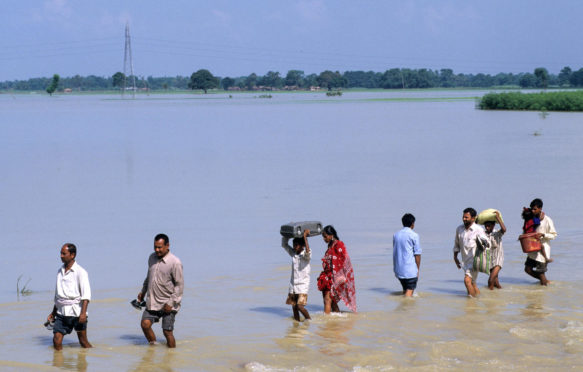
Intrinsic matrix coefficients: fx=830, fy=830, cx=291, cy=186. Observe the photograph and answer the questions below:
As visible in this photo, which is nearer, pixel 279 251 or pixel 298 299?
Answer: pixel 298 299

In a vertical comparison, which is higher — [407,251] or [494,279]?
[407,251]

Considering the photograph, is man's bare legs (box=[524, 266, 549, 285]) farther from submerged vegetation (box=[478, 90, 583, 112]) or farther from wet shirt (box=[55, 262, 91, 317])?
submerged vegetation (box=[478, 90, 583, 112])

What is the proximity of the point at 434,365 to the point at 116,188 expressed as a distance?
2211 centimetres

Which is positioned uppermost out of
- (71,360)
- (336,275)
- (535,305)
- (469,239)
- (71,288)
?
(469,239)

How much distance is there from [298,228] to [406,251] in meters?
2.33

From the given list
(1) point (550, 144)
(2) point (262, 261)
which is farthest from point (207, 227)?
(1) point (550, 144)

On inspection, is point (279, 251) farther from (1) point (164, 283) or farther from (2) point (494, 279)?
(1) point (164, 283)

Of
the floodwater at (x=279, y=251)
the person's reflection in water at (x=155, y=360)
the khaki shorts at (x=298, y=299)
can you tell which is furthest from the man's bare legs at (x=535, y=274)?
the person's reflection in water at (x=155, y=360)

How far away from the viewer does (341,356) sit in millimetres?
9578

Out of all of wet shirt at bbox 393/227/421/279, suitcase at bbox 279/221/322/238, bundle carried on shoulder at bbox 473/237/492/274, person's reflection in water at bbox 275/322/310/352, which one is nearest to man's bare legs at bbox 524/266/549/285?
bundle carried on shoulder at bbox 473/237/492/274

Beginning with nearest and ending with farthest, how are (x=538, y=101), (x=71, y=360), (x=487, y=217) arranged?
1. (x=71, y=360)
2. (x=487, y=217)
3. (x=538, y=101)

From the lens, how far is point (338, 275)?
10820 mm

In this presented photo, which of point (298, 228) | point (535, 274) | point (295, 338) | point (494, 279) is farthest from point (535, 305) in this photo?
point (298, 228)

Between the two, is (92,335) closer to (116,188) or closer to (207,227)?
(207,227)
